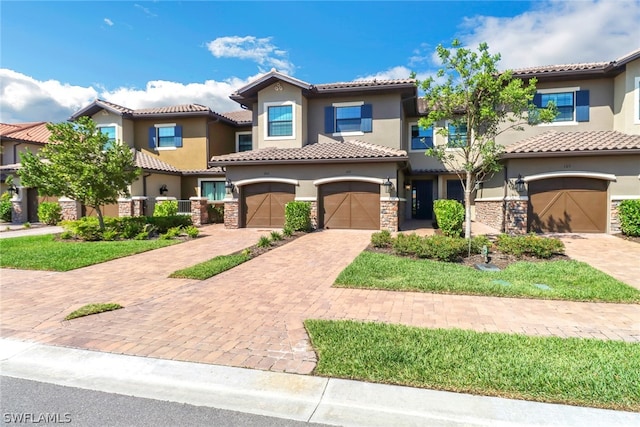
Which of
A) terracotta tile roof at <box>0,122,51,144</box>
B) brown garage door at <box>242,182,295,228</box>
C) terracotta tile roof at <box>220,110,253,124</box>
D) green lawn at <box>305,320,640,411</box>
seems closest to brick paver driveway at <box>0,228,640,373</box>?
green lawn at <box>305,320,640,411</box>

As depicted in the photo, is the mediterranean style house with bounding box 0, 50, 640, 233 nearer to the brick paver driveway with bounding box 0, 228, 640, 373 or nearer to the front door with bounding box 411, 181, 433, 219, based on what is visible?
the front door with bounding box 411, 181, 433, 219

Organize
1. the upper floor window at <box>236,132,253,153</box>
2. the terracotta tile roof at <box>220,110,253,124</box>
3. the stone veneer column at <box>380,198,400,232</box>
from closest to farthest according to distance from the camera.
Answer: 1. the stone veneer column at <box>380,198,400,232</box>
2. the upper floor window at <box>236,132,253,153</box>
3. the terracotta tile roof at <box>220,110,253,124</box>

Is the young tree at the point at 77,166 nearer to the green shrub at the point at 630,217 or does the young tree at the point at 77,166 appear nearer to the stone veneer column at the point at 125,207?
the stone veneer column at the point at 125,207

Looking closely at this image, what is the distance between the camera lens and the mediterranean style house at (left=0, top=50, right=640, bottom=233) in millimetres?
14906

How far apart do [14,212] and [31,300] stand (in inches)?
893

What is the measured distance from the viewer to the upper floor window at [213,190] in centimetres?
2311

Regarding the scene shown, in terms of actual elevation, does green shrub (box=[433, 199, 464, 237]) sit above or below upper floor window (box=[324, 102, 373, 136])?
below

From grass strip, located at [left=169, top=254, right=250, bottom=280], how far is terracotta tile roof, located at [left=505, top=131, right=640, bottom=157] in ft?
40.4

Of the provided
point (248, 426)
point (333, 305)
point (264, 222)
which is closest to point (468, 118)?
point (333, 305)

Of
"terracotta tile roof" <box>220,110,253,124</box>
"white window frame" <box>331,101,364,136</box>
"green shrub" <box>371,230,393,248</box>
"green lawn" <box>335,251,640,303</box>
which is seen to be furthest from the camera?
"terracotta tile roof" <box>220,110,253,124</box>

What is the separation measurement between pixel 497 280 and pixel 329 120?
44.6 feet

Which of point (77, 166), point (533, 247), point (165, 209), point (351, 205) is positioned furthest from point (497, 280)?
point (165, 209)

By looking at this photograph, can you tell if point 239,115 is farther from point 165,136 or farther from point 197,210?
point 197,210

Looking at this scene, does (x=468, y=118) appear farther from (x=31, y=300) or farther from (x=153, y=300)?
(x=31, y=300)
